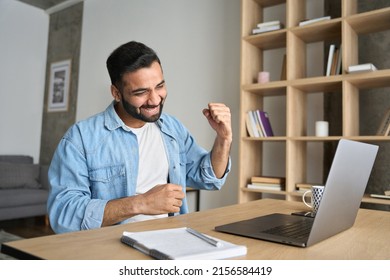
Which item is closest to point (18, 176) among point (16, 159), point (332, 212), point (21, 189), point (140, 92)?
point (21, 189)

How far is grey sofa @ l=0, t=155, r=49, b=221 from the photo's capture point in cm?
382

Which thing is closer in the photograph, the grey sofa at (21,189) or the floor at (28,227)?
the floor at (28,227)

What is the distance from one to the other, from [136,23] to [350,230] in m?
3.89

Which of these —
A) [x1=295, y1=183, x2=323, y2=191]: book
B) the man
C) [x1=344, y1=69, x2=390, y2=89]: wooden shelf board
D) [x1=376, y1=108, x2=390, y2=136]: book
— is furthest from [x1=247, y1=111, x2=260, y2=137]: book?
the man

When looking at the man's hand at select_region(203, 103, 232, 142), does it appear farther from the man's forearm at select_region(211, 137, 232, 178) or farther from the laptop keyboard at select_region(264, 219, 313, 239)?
the laptop keyboard at select_region(264, 219, 313, 239)

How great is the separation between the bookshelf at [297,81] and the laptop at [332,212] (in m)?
1.43

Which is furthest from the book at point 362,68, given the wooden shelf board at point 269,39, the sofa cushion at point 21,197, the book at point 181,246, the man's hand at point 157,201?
the sofa cushion at point 21,197

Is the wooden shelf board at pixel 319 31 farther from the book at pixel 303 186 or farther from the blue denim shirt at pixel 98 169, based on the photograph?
the blue denim shirt at pixel 98 169

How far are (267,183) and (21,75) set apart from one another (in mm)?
4346

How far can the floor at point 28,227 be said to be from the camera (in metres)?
3.60

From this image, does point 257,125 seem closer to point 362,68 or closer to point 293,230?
point 362,68

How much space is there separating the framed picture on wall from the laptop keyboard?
15.4ft

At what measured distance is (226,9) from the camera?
3.43 meters
